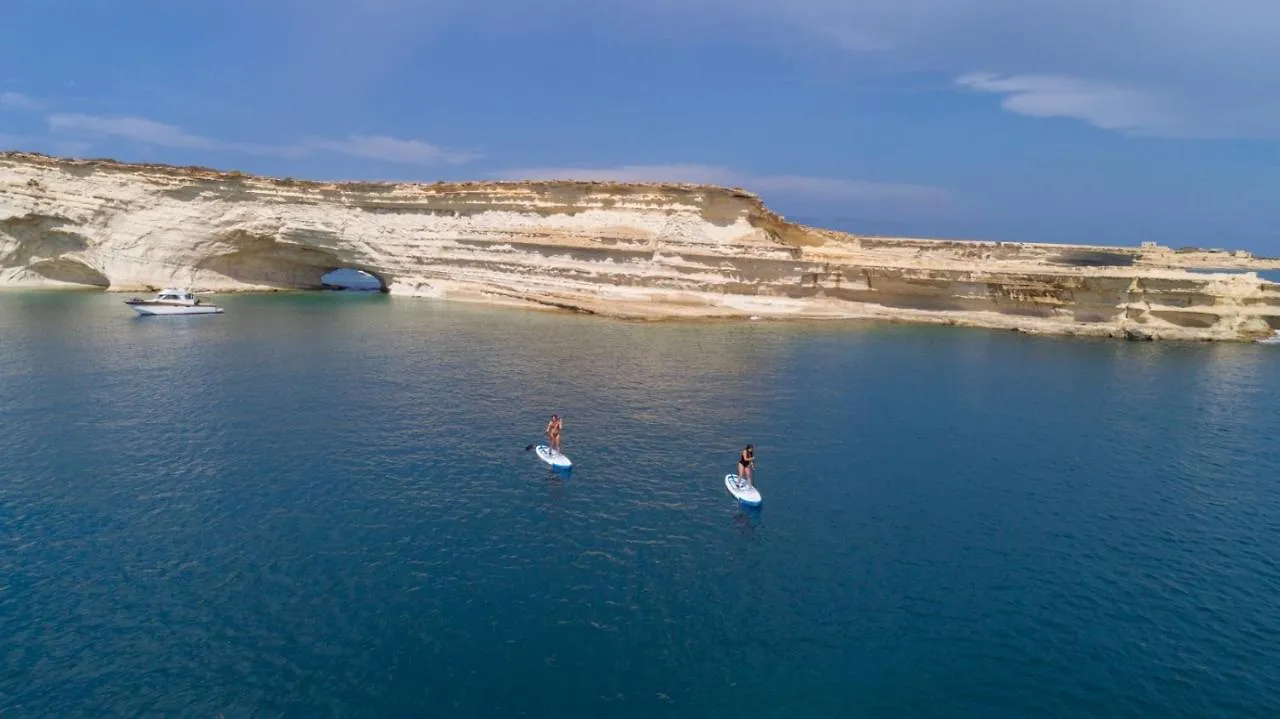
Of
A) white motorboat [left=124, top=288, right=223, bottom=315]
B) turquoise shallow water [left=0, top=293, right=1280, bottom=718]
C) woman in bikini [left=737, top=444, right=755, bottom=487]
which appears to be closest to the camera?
turquoise shallow water [left=0, top=293, right=1280, bottom=718]

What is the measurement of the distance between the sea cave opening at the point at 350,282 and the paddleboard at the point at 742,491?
144 ft

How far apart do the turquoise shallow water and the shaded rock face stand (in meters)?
15.5

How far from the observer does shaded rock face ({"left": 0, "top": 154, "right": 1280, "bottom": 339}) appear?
43.7 meters

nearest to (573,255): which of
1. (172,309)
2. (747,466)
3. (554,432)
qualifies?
(172,309)

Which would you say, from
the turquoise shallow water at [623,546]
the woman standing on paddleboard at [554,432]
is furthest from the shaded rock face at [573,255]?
the woman standing on paddleboard at [554,432]

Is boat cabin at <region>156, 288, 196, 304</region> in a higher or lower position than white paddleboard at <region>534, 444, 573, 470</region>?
higher

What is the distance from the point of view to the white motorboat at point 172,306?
4141 centimetres

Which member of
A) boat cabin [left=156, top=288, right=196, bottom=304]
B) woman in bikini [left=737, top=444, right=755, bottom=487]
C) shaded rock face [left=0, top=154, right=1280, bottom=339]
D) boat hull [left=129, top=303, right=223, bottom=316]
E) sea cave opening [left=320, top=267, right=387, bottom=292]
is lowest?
woman in bikini [left=737, top=444, right=755, bottom=487]

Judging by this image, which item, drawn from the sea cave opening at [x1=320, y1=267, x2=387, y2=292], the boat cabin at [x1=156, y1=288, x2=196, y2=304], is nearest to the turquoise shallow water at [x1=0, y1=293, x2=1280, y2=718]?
the boat cabin at [x1=156, y1=288, x2=196, y2=304]

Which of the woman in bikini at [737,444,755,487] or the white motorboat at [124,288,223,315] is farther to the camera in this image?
the white motorboat at [124,288,223,315]

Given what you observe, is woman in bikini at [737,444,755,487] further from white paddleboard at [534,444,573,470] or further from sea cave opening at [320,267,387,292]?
sea cave opening at [320,267,387,292]

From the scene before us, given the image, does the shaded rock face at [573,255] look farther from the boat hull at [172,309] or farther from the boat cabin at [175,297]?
the boat hull at [172,309]

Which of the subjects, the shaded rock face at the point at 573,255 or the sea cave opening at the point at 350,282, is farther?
the sea cave opening at the point at 350,282

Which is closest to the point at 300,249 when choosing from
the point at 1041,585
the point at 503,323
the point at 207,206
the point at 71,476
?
the point at 207,206
